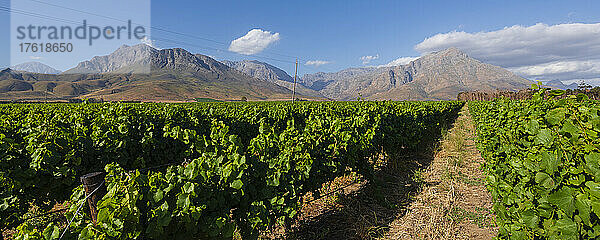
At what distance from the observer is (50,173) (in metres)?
3.84

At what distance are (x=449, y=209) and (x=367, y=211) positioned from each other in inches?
56.1

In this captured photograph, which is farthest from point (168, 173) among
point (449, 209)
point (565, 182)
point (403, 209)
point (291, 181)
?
point (449, 209)

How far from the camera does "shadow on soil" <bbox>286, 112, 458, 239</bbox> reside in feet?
13.9

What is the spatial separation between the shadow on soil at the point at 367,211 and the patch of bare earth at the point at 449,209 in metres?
0.19

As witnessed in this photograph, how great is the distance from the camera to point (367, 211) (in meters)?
4.96

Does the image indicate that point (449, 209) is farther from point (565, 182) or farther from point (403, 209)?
point (565, 182)

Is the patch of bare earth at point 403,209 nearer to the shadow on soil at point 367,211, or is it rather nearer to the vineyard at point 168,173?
the shadow on soil at point 367,211

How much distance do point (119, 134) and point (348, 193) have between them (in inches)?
175

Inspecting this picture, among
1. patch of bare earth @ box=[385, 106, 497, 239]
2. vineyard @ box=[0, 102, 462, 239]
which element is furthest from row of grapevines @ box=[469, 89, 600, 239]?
vineyard @ box=[0, 102, 462, 239]

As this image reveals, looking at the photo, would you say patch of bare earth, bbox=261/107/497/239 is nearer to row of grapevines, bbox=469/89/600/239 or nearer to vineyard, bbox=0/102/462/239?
vineyard, bbox=0/102/462/239

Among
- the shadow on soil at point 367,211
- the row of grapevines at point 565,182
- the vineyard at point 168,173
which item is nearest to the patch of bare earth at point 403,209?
the shadow on soil at point 367,211

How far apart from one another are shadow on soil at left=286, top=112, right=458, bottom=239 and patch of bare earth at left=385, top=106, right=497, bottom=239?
0.19 m

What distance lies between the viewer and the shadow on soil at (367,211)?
4246 mm

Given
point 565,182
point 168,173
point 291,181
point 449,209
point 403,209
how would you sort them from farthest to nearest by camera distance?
1. point 403,209
2. point 449,209
3. point 291,181
4. point 168,173
5. point 565,182
